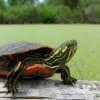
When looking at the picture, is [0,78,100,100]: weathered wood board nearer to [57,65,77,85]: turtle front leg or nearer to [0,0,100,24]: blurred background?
[57,65,77,85]: turtle front leg

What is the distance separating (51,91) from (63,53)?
0.17 m

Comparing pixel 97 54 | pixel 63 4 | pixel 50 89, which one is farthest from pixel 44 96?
pixel 63 4

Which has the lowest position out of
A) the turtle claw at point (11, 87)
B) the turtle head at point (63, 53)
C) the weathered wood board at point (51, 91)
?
the weathered wood board at point (51, 91)

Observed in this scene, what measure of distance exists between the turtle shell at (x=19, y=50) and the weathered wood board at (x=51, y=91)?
8cm

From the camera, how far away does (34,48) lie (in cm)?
141

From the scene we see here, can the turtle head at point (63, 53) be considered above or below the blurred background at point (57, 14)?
above

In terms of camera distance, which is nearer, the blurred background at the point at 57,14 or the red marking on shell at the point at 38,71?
the red marking on shell at the point at 38,71

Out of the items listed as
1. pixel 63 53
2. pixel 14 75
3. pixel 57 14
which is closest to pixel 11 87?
pixel 14 75

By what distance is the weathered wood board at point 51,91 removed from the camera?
1297 mm

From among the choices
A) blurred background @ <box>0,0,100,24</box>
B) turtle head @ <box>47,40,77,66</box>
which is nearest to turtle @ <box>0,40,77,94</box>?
turtle head @ <box>47,40,77,66</box>

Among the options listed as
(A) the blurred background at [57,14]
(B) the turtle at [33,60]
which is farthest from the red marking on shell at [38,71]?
(A) the blurred background at [57,14]

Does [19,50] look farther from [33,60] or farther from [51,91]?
[51,91]

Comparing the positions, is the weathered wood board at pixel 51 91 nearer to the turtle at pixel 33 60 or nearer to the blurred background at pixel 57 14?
the turtle at pixel 33 60

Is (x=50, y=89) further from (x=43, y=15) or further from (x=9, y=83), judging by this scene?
(x=43, y=15)
